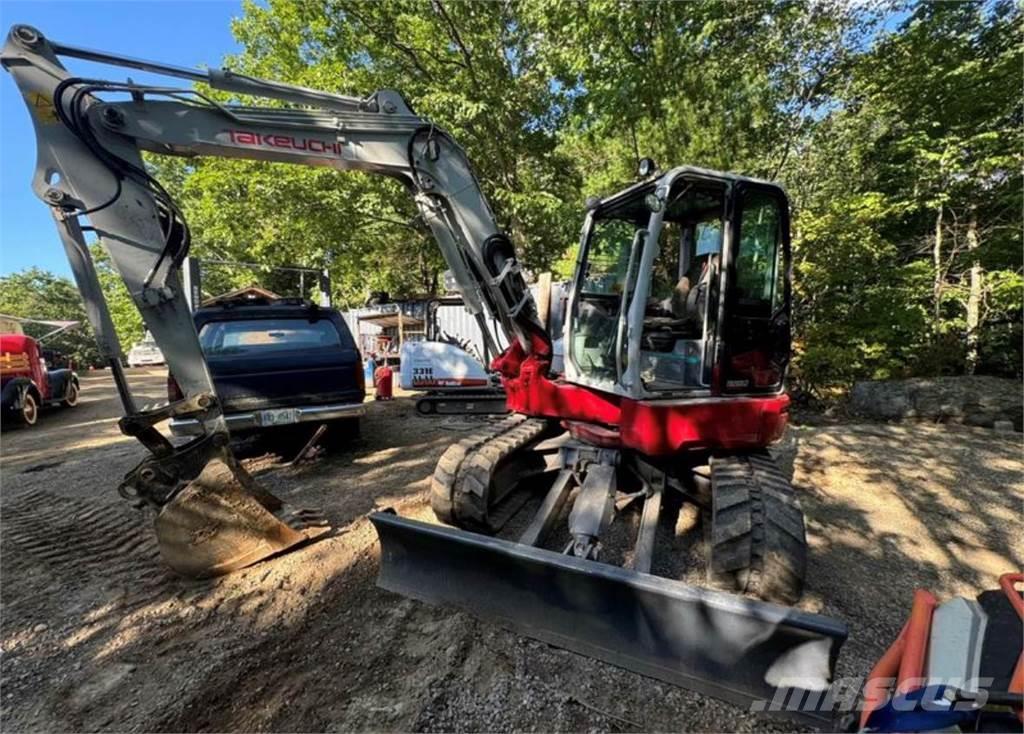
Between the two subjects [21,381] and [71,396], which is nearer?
[21,381]

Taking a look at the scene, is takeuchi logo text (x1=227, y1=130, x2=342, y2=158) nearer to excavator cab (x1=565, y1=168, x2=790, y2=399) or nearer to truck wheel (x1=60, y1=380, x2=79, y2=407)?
excavator cab (x1=565, y1=168, x2=790, y2=399)

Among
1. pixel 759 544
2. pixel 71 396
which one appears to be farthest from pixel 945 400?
pixel 71 396

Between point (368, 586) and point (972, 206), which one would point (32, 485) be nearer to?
point (368, 586)

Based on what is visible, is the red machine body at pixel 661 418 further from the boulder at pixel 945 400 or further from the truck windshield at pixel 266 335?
the boulder at pixel 945 400

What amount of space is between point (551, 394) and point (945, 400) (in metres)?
7.45

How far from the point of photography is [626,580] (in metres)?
2.06

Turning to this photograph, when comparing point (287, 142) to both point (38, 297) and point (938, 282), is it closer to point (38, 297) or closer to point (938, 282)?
point (938, 282)

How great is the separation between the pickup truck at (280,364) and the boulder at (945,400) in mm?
8277

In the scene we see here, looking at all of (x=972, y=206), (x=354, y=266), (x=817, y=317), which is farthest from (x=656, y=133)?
(x=354, y=266)

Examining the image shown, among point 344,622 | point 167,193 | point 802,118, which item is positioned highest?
point 802,118

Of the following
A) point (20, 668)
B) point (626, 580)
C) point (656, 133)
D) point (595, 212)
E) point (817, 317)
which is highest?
point (656, 133)

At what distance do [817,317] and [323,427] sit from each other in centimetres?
868

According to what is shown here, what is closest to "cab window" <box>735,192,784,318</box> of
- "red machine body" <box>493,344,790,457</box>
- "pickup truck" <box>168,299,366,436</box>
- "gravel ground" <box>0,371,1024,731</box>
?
"red machine body" <box>493,344,790,457</box>

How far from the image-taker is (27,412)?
27.9 ft
